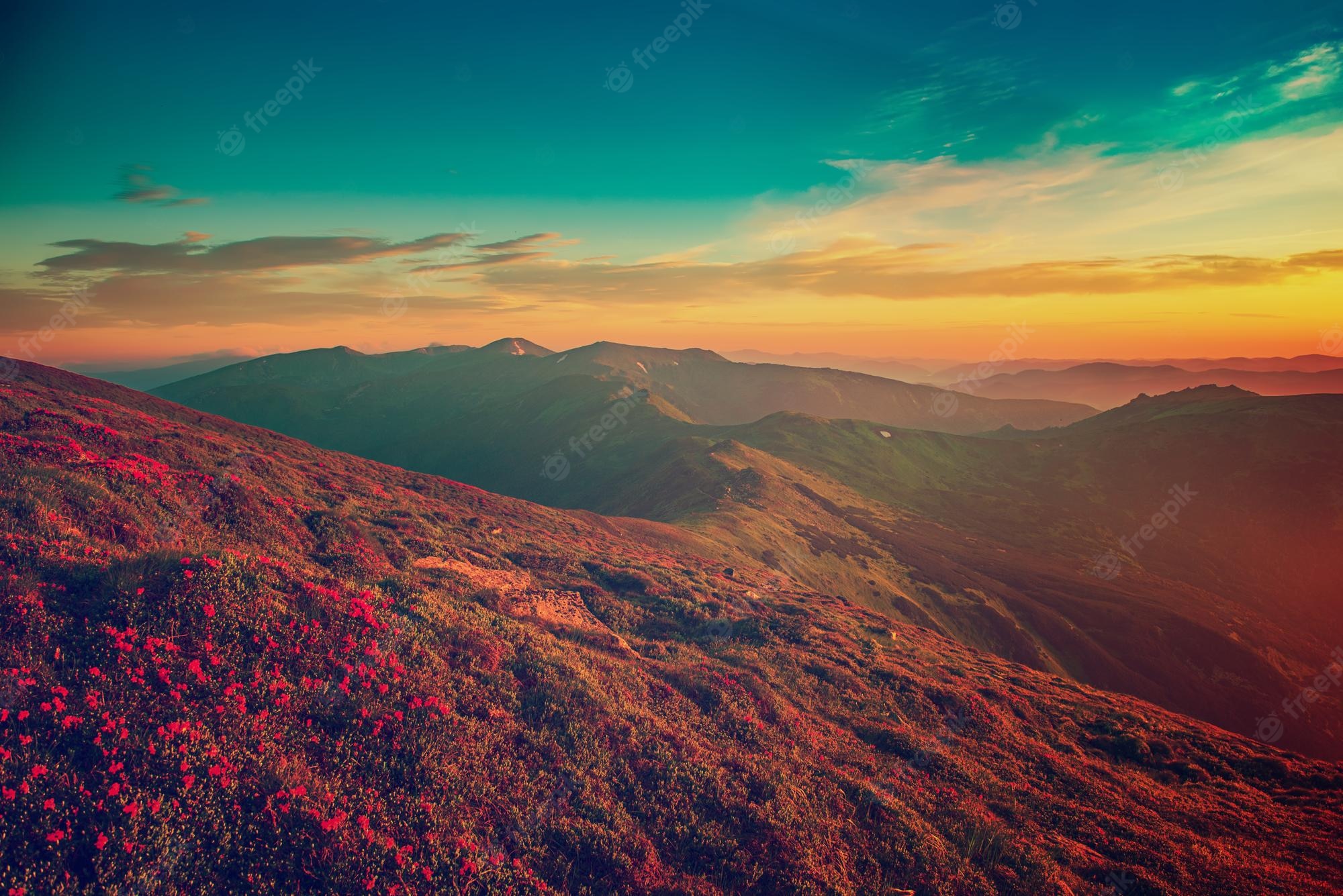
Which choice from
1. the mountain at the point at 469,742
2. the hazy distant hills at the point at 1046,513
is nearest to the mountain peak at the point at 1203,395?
the hazy distant hills at the point at 1046,513

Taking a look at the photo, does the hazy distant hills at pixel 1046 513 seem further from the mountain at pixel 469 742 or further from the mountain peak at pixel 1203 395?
the mountain at pixel 469 742

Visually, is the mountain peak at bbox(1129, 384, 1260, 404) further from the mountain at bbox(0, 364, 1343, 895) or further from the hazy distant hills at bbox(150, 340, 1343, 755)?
the mountain at bbox(0, 364, 1343, 895)

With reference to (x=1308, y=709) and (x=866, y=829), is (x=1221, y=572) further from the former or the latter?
(x=866, y=829)

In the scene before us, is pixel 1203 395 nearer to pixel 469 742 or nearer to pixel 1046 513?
pixel 1046 513

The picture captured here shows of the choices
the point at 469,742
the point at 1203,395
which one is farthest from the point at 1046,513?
the point at 469,742

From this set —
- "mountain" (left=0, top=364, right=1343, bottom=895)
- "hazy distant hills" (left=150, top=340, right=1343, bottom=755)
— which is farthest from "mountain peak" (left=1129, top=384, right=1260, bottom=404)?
"mountain" (left=0, top=364, right=1343, bottom=895)

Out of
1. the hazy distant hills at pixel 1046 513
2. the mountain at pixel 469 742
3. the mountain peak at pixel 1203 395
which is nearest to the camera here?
the mountain at pixel 469 742
